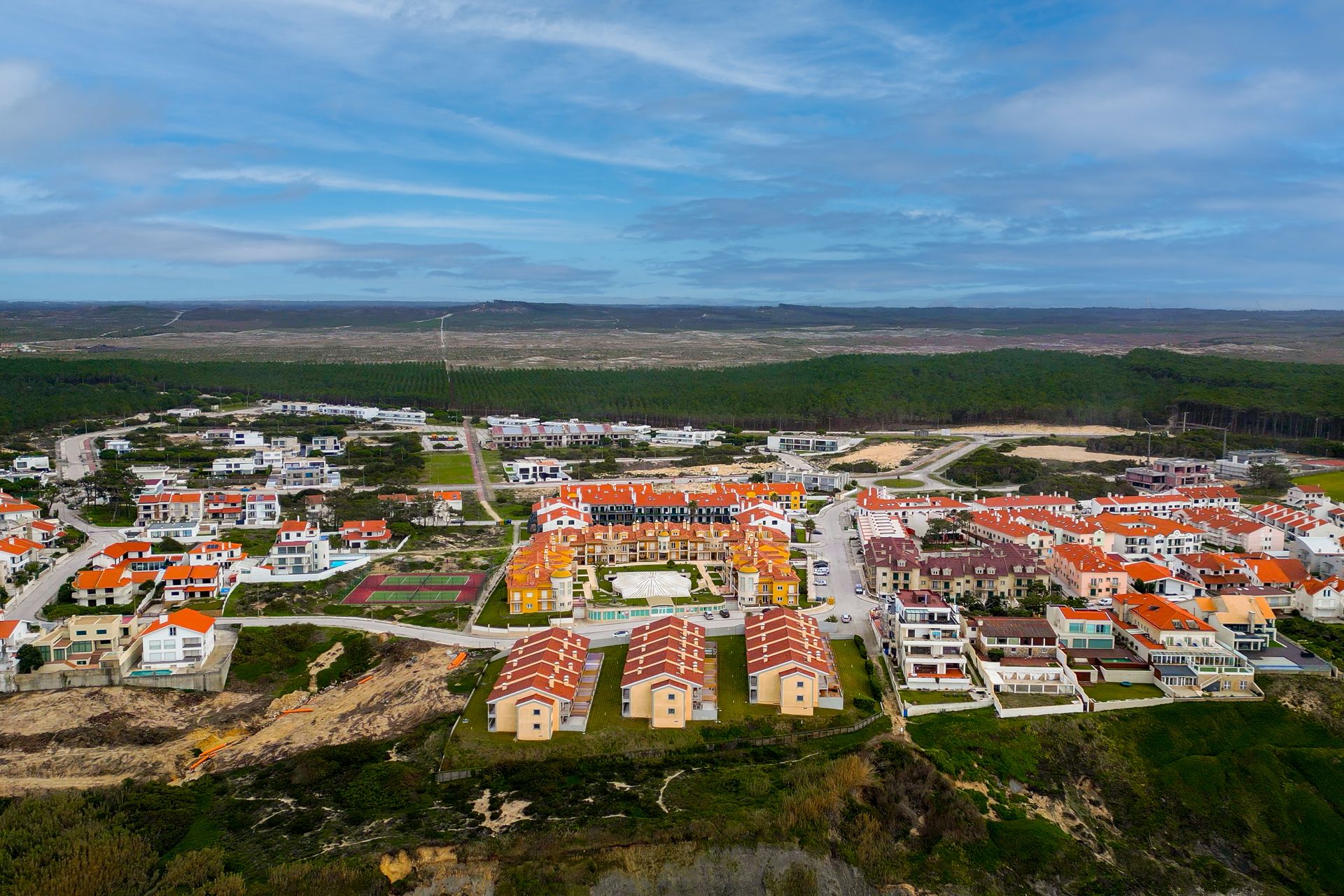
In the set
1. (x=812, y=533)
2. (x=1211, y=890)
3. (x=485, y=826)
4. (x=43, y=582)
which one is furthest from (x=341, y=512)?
(x=1211, y=890)

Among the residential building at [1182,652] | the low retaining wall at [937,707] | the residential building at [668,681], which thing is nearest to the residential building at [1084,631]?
the residential building at [1182,652]

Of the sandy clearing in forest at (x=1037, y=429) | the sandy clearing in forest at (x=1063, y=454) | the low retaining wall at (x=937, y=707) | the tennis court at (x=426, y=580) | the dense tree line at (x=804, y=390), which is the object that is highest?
the dense tree line at (x=804, y=390)

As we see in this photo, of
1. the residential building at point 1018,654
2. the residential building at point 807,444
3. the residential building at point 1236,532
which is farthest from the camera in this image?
the residential building at point 807,444

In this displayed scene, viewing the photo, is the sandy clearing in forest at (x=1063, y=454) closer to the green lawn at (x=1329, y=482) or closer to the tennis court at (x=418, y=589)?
the green lawn at (x=1329, y=482)

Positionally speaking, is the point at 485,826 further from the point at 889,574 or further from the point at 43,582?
the point at 43,582

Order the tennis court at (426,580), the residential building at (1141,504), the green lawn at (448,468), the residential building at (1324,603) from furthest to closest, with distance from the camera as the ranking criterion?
the green lawn at (448,468)
the residential building at (1141,504)
the tennis court at (426,580)
the residential building at (1324,603)

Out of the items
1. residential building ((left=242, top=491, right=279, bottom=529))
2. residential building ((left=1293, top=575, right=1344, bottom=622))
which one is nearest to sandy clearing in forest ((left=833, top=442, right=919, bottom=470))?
residential building ((left=1293, top=575, right=1344, bottom=622))
